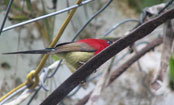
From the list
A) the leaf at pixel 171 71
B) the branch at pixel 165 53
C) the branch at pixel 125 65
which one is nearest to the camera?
the branch at pixel 165 53

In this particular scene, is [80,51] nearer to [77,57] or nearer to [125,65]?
[77,57]

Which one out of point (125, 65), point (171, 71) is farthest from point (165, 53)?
point (171, 71)

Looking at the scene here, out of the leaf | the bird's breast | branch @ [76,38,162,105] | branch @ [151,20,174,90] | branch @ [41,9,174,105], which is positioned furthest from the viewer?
the leaf

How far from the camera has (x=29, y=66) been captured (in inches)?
78.3

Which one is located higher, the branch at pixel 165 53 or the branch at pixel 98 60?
the branch at pixel 98 60

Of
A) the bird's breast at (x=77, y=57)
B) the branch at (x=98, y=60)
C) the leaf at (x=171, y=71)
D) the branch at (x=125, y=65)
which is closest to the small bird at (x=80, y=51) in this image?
the bird's breast at (x=77, y=57)

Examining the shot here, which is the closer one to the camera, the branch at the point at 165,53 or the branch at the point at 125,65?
the branch at the point at 165,53

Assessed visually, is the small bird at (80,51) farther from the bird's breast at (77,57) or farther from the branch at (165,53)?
the branch at (165,53)

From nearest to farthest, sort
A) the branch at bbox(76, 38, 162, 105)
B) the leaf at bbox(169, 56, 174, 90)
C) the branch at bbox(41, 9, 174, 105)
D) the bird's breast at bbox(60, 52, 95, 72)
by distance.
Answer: the branch at bbox(41, 9, 174, 105) → the bird's breast at bbox(60, 52, 95, 72) → the branch at bbox(76, 38, 162, 105) → the leaf at bbox(169, 56, 174, 90)

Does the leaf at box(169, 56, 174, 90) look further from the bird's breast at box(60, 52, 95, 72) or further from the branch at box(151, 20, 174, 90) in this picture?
the bird's breast at box(60, 52, 95, 72)

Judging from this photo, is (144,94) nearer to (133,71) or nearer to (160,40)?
(133,71)

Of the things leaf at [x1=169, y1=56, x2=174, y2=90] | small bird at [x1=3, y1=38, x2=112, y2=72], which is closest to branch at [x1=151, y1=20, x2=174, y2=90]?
small bird at [x1=3, y1=38, x2=112, y2=72]

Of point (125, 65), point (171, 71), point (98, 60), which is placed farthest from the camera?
point (171, 71)

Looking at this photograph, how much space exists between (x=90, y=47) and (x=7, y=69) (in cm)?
84
